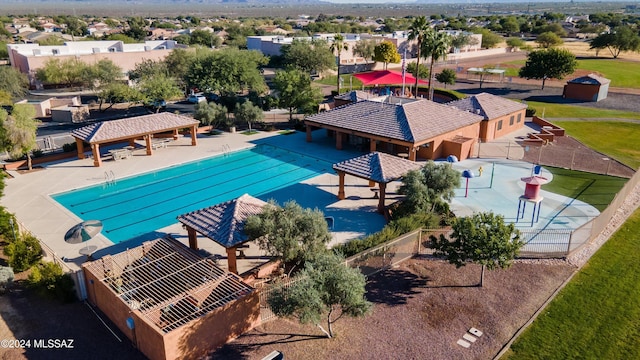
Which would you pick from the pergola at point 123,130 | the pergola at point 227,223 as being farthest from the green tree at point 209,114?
the pergola at point 227,223

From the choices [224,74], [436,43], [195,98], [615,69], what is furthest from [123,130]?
[615,69]

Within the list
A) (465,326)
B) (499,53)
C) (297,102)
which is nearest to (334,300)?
(465,326)

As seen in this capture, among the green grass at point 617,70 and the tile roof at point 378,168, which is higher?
the tile roof at point 378,168

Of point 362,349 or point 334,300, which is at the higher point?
→ point 334,300

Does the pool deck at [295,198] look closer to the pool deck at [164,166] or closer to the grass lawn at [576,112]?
the pool deck at [164,166]

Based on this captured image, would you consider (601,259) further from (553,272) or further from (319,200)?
(319,200)

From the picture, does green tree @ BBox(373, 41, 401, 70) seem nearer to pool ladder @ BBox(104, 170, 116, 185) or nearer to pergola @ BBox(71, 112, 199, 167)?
pergola @ BBox(71, 112, 199, 167)
